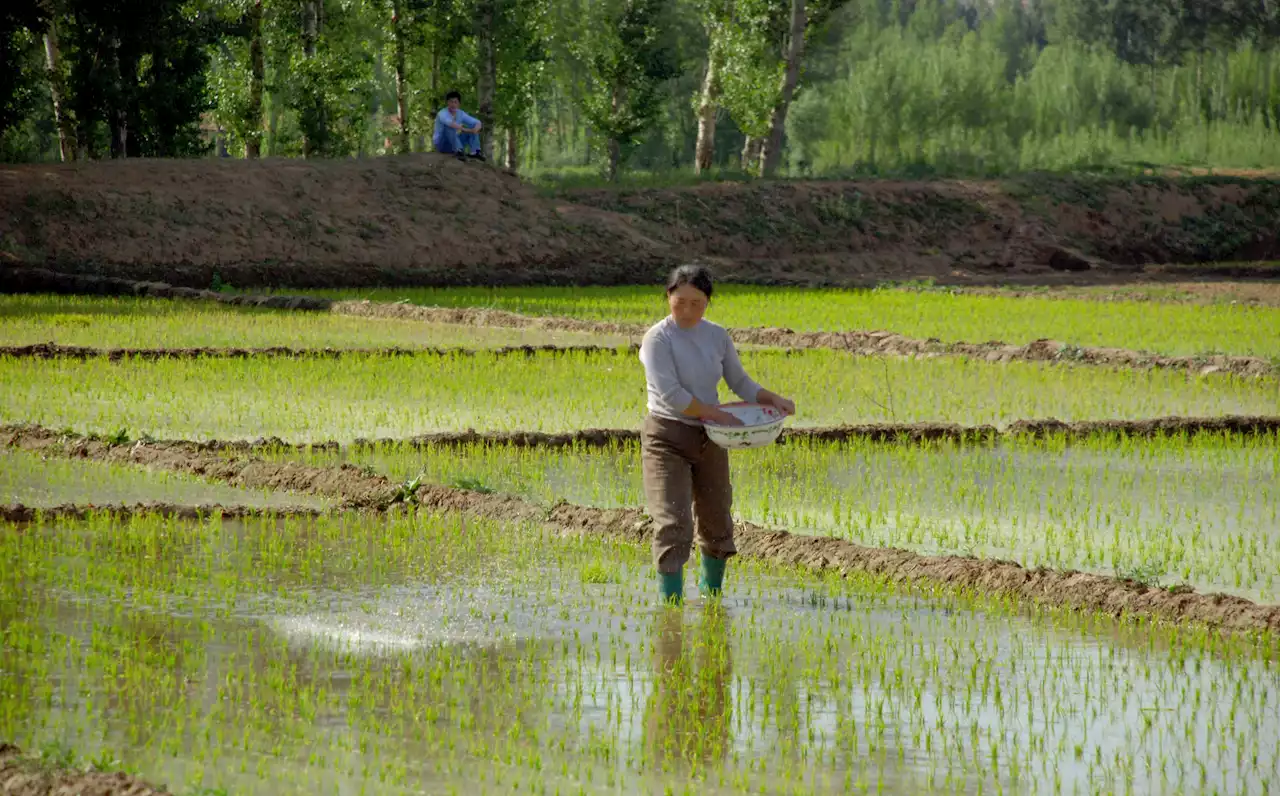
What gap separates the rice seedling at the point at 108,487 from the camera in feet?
31.3

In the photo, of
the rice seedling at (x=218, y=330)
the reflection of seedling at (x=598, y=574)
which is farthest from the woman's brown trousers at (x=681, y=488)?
the rice seedling at (x=218, y=330)

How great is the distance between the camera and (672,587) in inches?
288

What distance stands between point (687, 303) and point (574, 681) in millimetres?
1560

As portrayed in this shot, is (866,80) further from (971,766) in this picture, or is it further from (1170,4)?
(971,766)

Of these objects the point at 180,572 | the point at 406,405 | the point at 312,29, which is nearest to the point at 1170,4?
the point at 312,29

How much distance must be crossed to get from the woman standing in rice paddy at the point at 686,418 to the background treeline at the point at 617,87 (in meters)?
20.0

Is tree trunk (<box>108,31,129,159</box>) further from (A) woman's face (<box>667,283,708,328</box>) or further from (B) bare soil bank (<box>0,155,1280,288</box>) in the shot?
(A) woman's face (<box>667,283,708,328</box>)

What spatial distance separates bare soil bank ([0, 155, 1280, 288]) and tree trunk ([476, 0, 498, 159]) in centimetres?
304

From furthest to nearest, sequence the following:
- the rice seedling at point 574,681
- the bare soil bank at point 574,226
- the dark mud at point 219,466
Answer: the bare soil bank at point 574,226
the dark mud at point 219,466
the rice seedling at point 574,681

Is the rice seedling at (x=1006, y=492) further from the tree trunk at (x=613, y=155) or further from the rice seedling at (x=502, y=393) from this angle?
the tree trunk at (x=613, y=155)

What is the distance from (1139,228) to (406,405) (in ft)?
86.8

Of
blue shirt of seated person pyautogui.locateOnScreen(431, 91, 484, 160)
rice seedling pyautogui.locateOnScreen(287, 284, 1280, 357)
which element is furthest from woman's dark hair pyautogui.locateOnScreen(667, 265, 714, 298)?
blue shirt of seated person pyautogui.locateOnScreen(431, 91, 484, 160)

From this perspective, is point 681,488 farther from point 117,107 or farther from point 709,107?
point 709,107

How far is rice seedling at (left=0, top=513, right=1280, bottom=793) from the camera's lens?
5.14 m
